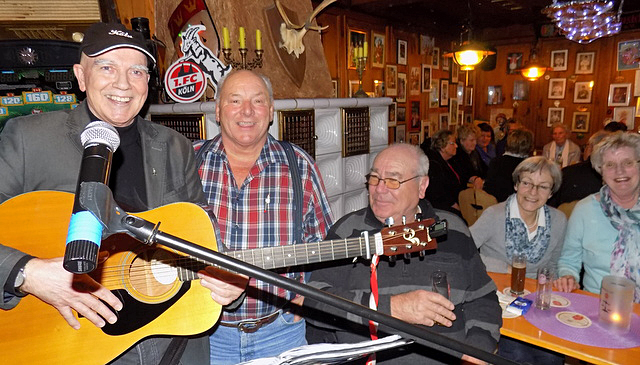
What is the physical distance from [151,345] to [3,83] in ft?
7.48

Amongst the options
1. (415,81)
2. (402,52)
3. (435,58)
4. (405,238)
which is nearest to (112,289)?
(405,238)

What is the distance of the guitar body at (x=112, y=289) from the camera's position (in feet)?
4.15

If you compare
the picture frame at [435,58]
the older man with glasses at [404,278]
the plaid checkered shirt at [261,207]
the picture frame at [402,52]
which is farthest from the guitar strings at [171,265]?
the picture frame at [435,58]

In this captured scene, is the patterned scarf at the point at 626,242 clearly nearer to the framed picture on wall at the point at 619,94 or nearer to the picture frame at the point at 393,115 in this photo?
the picture frame at the point at 393,115

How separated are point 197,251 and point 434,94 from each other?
8.48 m

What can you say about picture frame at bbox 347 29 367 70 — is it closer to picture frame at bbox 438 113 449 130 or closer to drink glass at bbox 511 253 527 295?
picture frame at bbox 438 113 449 130

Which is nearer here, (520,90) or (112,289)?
(112,289)

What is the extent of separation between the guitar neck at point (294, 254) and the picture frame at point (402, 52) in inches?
254

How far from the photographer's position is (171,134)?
5.34ft

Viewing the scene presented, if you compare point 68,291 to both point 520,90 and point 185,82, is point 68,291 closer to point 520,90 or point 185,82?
point 185,82

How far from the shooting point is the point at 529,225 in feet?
9.27

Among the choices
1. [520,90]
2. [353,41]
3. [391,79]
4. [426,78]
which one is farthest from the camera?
[520,90]

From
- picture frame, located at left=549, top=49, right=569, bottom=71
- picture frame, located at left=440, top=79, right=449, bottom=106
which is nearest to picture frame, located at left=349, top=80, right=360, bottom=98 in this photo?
picture frame, located at left=440, top=79, right=449, bottom=106

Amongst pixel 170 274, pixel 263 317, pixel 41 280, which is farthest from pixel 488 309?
pixel 41 280
